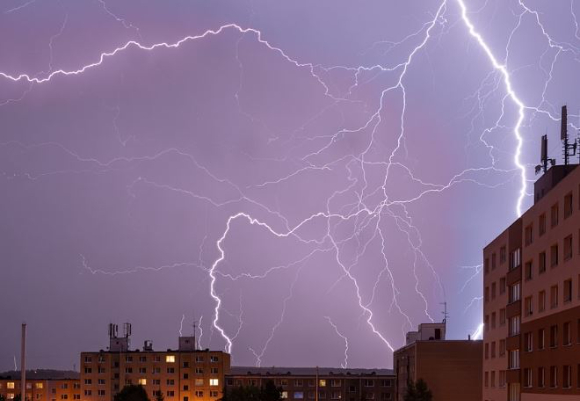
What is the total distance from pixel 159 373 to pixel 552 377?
224ft

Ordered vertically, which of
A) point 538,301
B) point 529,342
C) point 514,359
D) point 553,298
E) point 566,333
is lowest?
point 514,359

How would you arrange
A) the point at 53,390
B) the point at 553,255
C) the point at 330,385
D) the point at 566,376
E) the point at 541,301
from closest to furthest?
the point at 566,376 → the point at 553,255 → the point at 541,301 → the point at 330,385 → the point at 53,390

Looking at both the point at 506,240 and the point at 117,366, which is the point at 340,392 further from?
the point at 506,240

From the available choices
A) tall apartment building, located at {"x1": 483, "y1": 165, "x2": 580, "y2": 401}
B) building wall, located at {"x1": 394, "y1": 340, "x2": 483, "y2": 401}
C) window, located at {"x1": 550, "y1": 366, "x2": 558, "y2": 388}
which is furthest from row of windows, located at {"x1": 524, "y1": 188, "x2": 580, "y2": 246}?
building wall, located at {"x1": 394, "y1": 340, "x2": 483, "y2": 401}

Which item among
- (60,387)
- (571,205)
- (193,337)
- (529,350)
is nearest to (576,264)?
(571,205)

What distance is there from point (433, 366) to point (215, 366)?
35.8 meters

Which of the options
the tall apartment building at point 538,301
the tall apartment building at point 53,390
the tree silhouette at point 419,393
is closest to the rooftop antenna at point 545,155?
the tall apartment building at point 538,301

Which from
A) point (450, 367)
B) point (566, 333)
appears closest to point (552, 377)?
point (566, 333)

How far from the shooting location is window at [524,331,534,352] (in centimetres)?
3469

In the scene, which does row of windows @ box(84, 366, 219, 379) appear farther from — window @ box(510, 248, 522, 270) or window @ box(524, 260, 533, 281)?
window @ box(524, 260, 533, 281)

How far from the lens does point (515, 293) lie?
1544 inches

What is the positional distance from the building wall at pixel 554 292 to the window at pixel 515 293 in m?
1.52

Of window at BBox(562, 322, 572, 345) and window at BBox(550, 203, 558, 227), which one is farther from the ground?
window at BBox(550, 203, 558, 227)

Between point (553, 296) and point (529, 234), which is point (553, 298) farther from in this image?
point (529, 234)
